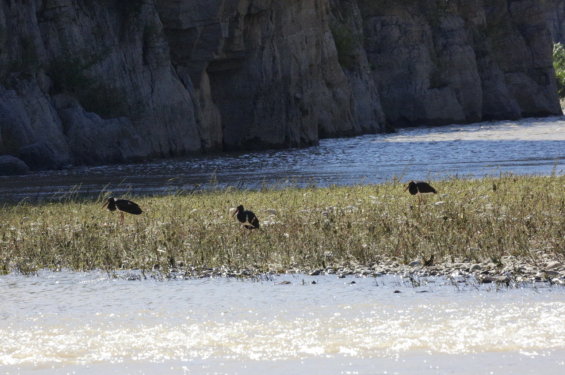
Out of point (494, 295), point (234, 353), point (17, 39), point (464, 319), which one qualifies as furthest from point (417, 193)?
point (17, 39)

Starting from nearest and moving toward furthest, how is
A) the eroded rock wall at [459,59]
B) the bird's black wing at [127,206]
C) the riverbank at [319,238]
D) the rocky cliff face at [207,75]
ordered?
the riverbank at [319,238] → the bird's black wing at [127,206] → the rocky cliff face at [207,75] → the eroded rock wall at [459,59]

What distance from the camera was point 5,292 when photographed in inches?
344

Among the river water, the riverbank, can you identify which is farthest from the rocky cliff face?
the river water

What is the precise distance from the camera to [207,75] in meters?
43.5

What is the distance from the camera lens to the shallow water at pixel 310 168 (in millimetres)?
23031

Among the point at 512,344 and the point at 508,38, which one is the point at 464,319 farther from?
the point at 508,38

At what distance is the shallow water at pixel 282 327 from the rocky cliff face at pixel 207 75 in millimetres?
23081

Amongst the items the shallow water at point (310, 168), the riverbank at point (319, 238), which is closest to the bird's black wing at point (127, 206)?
the riverbank at point (319, 238)

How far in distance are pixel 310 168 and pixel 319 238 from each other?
18277mm

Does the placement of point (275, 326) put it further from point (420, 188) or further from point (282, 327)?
point (420, 188)

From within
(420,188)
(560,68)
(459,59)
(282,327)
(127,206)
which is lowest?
(282,327)

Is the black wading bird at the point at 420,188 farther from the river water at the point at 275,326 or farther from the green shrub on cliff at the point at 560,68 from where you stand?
the green shrub on cliff at the point at 560,68

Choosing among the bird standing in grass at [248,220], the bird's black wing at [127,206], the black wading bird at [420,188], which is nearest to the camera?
the bird standing in grass at [248,220]

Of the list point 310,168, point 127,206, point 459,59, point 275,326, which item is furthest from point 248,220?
point 459,59
